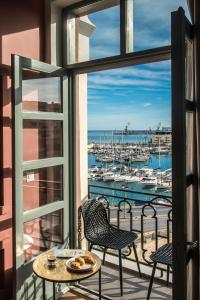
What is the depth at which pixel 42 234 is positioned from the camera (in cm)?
299

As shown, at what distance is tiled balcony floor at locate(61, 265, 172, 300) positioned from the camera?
3.00 m

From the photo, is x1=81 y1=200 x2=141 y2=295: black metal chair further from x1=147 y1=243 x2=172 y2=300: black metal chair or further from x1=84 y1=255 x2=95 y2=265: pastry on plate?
x1=84 y1=255 x2=95 y2=265: pastry on plate

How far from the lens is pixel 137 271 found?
351cm

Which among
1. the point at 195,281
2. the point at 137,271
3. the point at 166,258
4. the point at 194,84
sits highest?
the point at 194,84

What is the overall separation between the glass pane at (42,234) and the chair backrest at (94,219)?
30 cm

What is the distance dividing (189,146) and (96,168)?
9.87 feet

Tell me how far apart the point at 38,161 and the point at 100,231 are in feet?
3.90

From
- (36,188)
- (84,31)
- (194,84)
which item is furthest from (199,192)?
(84,31)

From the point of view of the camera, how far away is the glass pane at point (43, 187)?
2.83 m

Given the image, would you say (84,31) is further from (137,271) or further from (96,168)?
(137,271)

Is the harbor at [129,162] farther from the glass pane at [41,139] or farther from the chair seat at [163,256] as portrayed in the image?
the glass pane at [41,139]

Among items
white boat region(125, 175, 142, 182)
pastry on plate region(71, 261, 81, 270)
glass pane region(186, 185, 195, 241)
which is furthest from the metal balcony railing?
glass pane region(186, 185, 195, 241)

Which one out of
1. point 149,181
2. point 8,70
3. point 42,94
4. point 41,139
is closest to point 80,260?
point 41,139

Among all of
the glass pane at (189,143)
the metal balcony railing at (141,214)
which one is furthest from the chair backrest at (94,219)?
the glass pane at (189,143)
